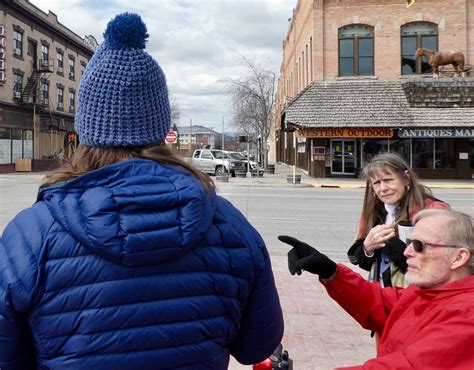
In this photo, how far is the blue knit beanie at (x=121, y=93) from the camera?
1.50 m

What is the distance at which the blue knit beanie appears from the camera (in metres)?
1.50

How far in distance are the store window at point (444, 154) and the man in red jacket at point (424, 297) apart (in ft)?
81.0

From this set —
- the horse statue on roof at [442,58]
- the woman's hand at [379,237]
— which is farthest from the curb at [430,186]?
the woman's hand at [379,237]

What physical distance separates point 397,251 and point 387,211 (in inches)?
19.8

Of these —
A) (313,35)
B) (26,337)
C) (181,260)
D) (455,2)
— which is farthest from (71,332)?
(455,2)

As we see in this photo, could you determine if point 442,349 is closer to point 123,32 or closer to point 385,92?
point 123,32

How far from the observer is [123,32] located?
153cm

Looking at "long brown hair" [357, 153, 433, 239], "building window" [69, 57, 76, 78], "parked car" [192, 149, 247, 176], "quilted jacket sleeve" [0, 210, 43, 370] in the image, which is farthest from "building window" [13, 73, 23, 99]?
"quilted jacket sleeve" [0, 210, 43, 370]

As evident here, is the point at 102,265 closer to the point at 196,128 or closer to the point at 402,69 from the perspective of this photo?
the point at 402,69

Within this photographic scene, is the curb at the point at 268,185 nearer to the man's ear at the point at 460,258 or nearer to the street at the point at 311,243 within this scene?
the street at the point at 311,243

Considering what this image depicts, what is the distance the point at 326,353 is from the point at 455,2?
84.9 feet

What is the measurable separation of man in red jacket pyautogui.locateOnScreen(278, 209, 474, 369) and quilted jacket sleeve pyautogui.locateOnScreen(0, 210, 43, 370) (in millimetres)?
1107

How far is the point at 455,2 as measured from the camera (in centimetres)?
2461

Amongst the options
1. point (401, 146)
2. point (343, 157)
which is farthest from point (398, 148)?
point (343, 157)
